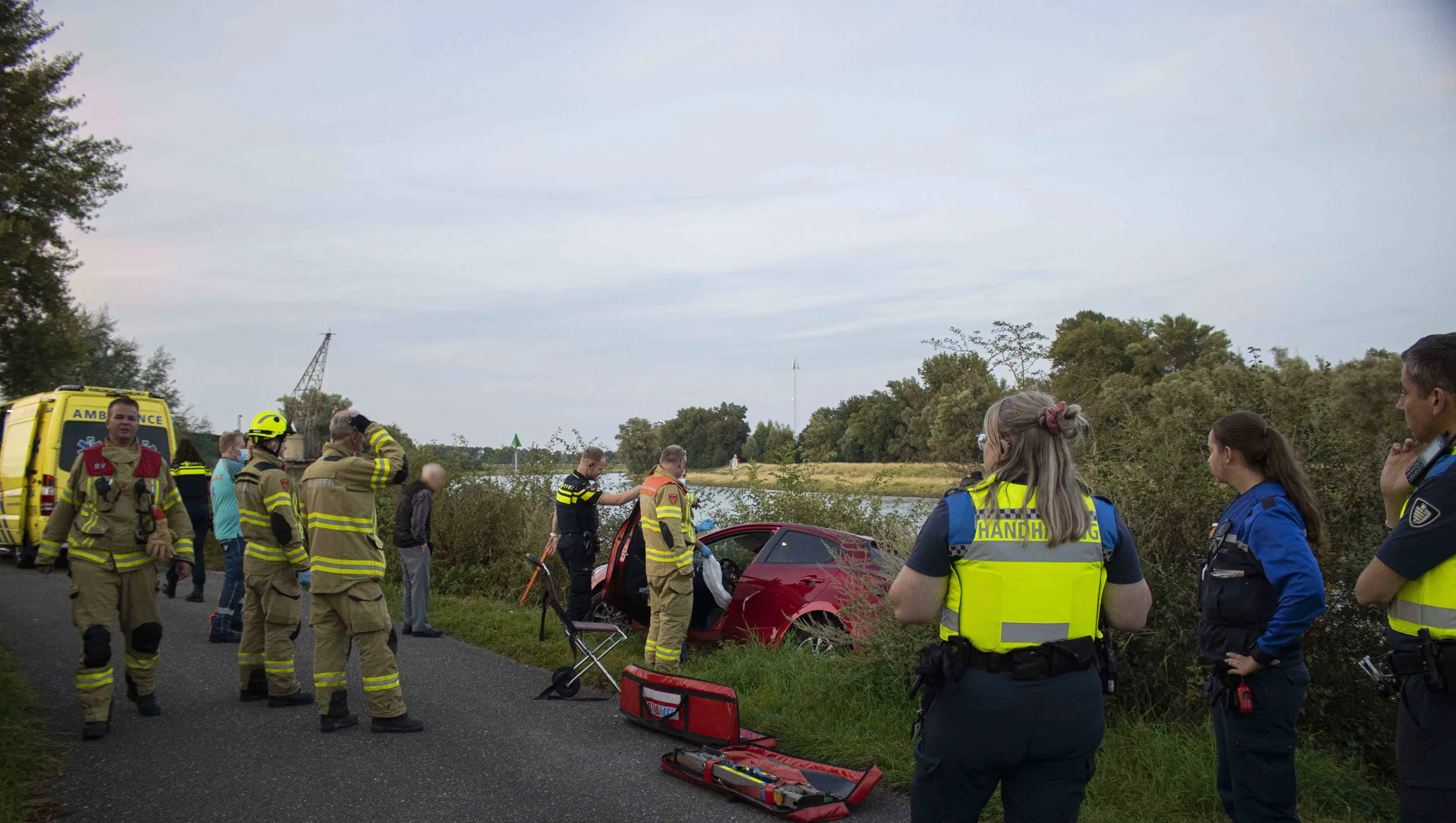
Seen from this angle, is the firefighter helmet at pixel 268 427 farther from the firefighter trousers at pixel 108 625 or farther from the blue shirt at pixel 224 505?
the blue shirt at pixel 224 505

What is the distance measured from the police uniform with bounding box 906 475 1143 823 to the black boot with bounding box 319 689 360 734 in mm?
4457

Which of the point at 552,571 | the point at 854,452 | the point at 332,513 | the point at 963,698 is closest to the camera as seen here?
the point at 963,698

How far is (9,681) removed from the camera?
6.22 m

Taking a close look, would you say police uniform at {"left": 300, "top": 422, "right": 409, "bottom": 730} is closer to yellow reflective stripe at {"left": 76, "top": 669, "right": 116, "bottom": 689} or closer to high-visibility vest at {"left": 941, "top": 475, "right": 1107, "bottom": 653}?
yellow reflective stripe at {"left": 76, "top": 669, "right": 116, "bottom": 689}

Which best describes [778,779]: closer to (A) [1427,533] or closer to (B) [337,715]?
(B) [337,715]

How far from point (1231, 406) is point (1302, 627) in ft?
10.9

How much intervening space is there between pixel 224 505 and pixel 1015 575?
377 inches

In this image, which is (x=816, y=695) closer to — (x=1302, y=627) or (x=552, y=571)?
(x=1302, y=627)

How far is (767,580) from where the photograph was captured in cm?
745

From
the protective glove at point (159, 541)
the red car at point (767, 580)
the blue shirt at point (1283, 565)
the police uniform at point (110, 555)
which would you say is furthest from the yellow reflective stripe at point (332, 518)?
the blue shirt at point (1283, 565)

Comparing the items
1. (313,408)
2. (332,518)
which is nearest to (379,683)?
(332,518)

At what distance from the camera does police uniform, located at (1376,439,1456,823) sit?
2586 mm

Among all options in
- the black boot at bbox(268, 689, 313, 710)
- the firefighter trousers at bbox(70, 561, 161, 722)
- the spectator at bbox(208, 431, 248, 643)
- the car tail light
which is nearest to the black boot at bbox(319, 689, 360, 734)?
the black boot at bbox(268, 689, 313, 710)

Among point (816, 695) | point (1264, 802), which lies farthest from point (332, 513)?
point (1264, 802)
